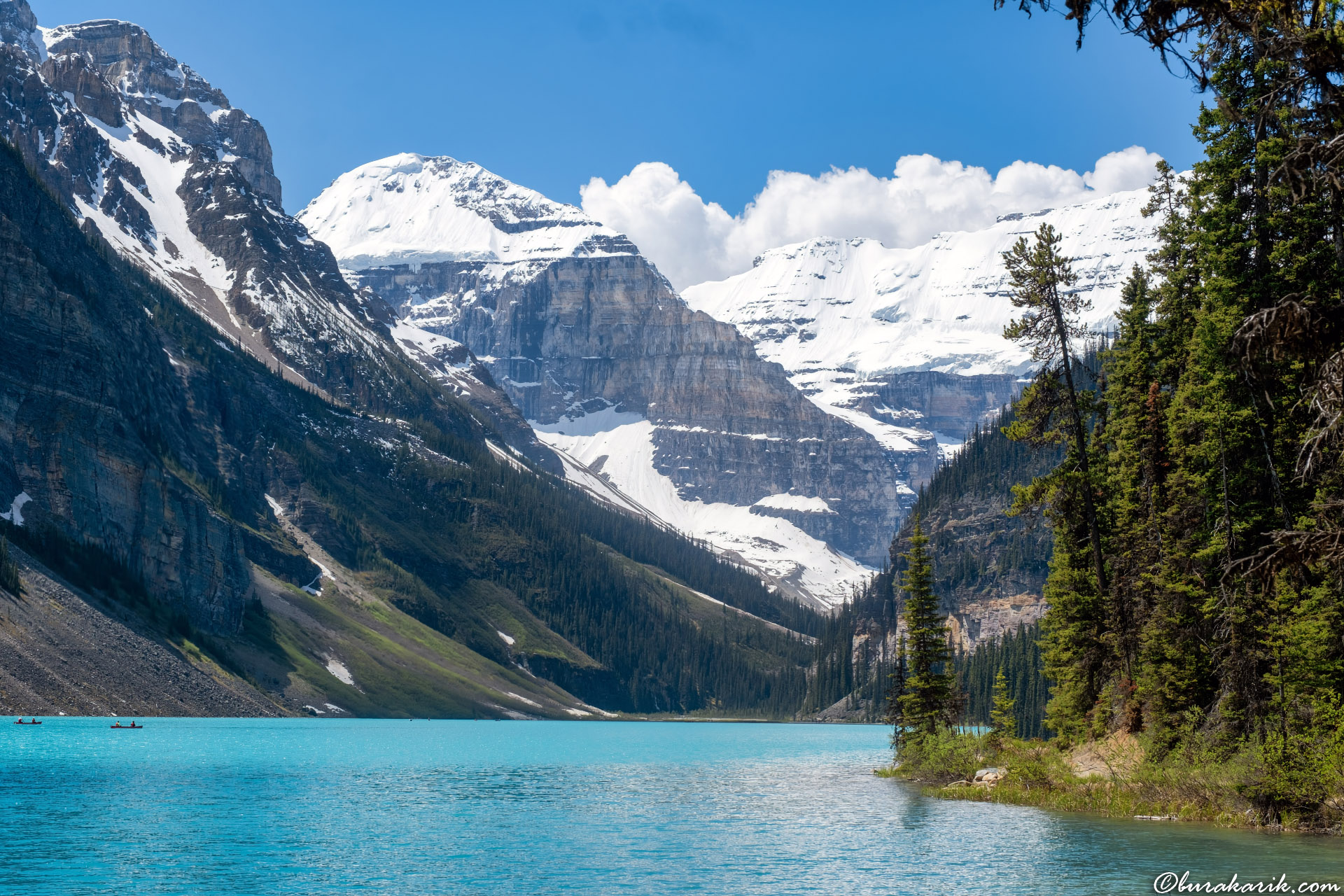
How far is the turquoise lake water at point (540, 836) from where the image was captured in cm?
3516

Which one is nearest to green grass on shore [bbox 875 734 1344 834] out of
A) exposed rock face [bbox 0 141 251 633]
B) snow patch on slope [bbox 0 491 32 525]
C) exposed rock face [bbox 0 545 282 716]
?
exposed rock face [bbox 0 545 282 716]

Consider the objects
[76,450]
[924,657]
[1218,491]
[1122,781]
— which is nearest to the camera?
[1218,491]

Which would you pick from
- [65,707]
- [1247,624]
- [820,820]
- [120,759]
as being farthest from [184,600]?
[1247,624]

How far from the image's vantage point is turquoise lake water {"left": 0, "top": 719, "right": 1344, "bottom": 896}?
115 ft

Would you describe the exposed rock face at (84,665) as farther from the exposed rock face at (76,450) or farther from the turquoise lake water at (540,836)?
the turquoise lake water at (540,836)

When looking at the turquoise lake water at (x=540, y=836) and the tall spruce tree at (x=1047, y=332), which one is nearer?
the turquoise lake water at (x=540, y=836)

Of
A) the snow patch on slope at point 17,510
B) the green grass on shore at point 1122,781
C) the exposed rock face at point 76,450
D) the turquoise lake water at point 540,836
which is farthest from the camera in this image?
the exposed rock face at point 76,450

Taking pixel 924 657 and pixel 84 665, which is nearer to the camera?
pixel 924 657

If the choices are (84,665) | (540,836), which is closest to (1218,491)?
(540,836)

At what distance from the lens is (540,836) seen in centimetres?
4688

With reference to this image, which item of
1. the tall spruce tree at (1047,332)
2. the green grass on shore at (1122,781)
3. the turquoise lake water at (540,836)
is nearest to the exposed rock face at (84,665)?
the turquoise lake water at (540,836)

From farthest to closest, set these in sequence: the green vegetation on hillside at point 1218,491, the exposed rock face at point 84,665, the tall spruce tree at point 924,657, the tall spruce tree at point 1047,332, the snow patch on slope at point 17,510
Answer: the snow patch on slope at point 17,510
the exposed rock face at point 84,665
the tall spruce tree at point 924,657
the tall spruce tree at point 1047,332
the green vegetation on hillside at point 1218,491

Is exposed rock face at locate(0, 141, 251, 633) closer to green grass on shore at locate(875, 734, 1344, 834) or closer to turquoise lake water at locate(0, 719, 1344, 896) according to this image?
turquoise lake water at locate(0, 719, 1344, 896)

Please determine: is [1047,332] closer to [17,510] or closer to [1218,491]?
[1218,491]
